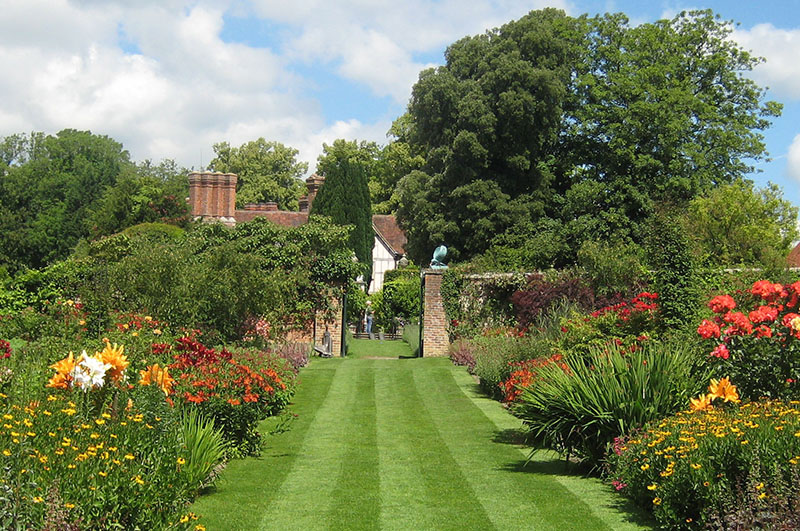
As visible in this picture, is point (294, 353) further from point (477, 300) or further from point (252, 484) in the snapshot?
point (252, 484)

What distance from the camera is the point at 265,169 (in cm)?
7062

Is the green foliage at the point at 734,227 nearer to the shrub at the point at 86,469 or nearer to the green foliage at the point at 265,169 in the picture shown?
the shrub at the point at 86,469

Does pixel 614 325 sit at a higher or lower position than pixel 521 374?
higher

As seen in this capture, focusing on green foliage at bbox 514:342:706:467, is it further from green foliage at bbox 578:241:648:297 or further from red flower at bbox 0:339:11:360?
green foliage at bbox 578:241:648:297

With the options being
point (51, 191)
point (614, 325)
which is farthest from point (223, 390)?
point (51, 191)

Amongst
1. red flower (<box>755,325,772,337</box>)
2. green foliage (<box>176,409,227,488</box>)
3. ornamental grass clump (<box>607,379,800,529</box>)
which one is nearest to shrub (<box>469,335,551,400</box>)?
red flower (<box>755,325,772,337</box>)

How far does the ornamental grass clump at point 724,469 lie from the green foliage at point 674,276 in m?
5.99

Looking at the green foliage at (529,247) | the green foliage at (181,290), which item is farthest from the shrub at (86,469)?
the green foliage at (529,247)

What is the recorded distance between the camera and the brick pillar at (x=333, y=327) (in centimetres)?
2411

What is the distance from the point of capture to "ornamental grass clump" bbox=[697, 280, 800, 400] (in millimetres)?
8172

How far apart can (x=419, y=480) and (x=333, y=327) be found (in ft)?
52.6

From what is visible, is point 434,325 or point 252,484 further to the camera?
point 434,325

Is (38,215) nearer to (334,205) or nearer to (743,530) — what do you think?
(334,205)

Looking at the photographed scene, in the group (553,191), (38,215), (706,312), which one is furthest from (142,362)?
(38,215)
